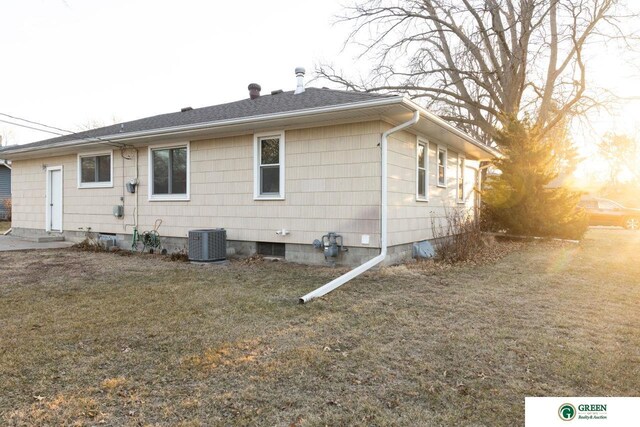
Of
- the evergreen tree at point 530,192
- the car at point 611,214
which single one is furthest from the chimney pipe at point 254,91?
the car at point 611,214

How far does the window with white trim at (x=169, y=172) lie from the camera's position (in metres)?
9.59

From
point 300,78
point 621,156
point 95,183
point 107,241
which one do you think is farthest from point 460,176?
point 621,156

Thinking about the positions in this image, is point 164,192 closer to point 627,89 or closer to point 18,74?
point 18,74

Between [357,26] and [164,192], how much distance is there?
12652 mm

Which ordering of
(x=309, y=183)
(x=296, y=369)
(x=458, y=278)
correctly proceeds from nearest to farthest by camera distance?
(x=296, y=369) < (x=458, y=278) < (x=309, y=183)

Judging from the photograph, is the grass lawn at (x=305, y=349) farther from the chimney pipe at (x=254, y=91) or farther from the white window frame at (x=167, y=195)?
the chimney pipe at (x=254, y=91)

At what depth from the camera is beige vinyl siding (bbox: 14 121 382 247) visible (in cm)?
741

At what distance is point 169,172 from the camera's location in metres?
9.80

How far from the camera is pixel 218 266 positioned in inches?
311

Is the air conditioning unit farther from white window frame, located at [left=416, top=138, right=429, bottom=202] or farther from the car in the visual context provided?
the car

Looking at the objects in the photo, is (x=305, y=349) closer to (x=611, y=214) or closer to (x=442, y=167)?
(x=442, y=167)

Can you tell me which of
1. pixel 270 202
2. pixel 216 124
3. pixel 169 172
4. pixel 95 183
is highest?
pixel 216 124

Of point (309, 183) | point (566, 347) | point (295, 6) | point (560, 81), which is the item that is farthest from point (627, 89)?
point (566, 347)

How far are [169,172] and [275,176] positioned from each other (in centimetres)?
306
